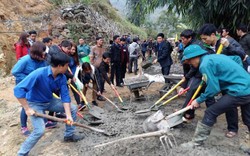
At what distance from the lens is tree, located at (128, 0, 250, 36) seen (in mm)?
5344

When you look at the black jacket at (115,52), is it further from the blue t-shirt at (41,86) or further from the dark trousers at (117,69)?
the blue t-shirt at (41,86)

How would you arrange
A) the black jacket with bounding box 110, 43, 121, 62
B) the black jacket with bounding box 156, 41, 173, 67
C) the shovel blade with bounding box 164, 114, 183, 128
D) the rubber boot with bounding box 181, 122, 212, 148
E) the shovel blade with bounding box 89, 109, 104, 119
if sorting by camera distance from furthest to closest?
1. the black jacket with bounding box 110, 43, 121, 62
2. the black jacket with bounding box 156, 41, 173, 67
3. the shovel blade with bounding box 89, 109, 104, 119
4. the shovel blade with bounding box 164, 114, 183, 128
5. the rubber boot with bounding box 181, 122, 212, 148

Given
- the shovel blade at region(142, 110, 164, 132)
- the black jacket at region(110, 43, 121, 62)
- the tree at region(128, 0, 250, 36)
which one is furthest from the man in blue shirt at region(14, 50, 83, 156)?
the black jacket at region(110, 43, 121, 62)

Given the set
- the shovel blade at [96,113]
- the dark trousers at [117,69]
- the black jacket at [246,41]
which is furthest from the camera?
the dark trousers at [117,69]

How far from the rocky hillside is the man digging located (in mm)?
8077

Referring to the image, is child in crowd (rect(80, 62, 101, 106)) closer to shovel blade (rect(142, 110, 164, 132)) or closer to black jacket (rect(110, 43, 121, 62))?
black jacket (rect(110, 43, 121, 62))

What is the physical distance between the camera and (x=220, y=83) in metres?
3.23

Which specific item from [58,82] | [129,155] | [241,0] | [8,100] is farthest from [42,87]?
[241,0]

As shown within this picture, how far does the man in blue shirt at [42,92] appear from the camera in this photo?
313 cm

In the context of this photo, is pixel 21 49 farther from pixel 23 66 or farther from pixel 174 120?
pixel 174 120

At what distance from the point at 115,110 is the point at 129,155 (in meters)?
2.25

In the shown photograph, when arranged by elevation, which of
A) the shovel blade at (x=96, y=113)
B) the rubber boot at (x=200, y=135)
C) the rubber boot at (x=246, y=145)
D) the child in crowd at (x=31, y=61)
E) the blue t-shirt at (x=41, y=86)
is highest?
the child in crowd at (x=31, y=61)

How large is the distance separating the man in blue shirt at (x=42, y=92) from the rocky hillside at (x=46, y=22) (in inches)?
260

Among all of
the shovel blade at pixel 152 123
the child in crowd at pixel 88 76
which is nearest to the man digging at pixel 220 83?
the shovel blade at pixel 152 123
